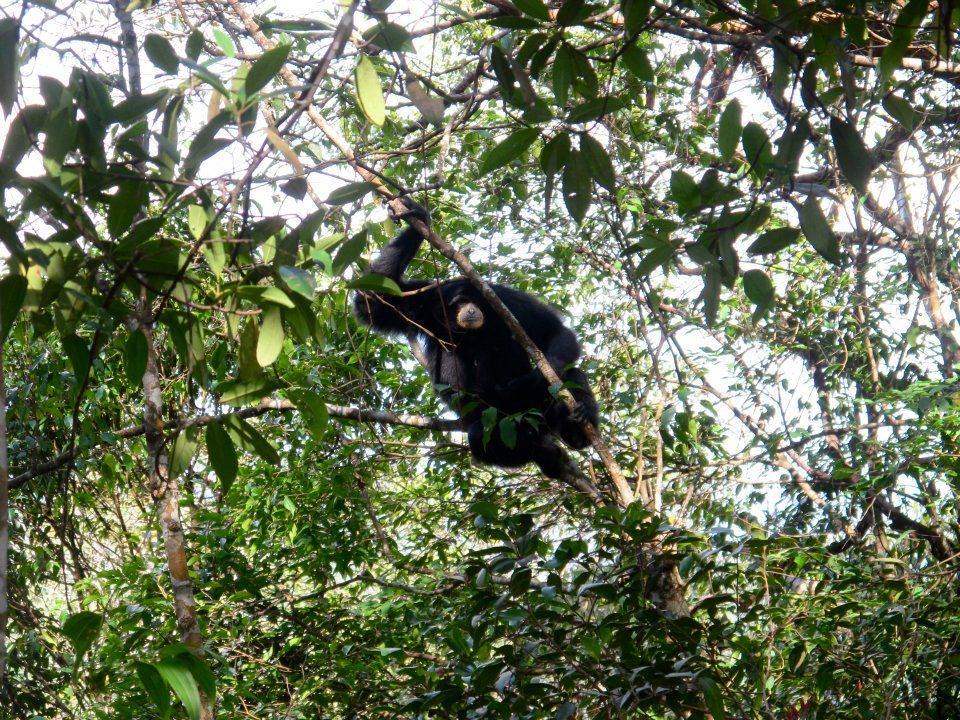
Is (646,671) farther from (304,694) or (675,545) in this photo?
(304,694)

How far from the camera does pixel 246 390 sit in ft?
6.42

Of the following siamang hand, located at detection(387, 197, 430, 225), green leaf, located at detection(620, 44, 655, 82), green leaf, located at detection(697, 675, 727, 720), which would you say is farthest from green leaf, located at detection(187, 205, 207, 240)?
green leaf, located at detection(697, 675, 727, 720)

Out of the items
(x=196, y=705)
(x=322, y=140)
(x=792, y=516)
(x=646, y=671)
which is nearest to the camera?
(x=196, y=705)

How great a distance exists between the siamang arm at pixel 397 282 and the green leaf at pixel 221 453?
4.97 feet

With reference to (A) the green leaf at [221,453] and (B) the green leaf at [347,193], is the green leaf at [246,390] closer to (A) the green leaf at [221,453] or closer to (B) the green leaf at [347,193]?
(A) the green leaf at [221,453]

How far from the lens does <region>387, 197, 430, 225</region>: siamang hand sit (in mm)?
3924

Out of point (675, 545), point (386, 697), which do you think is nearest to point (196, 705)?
point (675, 545)

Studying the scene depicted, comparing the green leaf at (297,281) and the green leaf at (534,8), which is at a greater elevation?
the green leaf at (534,8)

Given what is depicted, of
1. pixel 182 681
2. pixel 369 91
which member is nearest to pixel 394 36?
pixel 369 91

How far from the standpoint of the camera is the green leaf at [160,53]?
1797 millimetres

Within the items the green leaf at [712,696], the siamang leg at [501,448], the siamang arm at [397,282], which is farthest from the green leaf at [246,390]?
the siamang leg at [501,448]

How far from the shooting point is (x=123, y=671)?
15.8 ft

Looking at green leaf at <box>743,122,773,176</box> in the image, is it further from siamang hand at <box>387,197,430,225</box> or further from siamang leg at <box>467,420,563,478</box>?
siamang leg at <box>467,420,563,478</box>

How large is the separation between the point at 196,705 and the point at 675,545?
89.2 inches
